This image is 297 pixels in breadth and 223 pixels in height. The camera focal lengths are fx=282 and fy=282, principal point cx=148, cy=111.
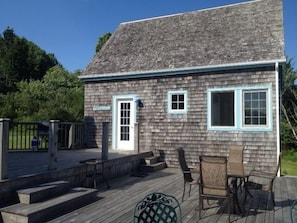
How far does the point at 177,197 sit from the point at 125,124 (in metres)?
5.20

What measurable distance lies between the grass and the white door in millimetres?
5222

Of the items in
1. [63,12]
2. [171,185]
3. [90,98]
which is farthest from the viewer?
[63,12]

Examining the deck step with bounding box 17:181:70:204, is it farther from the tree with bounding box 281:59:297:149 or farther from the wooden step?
the tree with bounding box 281:59:297:149

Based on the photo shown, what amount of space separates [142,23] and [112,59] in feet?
8.33

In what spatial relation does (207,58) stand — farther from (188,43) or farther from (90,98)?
(90,98)

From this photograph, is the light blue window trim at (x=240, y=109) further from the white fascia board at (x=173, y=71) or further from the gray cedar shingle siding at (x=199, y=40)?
the gray cedar shingle siding at (x=199, y=40)

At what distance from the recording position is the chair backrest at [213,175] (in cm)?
412

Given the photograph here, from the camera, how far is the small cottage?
8383 mm

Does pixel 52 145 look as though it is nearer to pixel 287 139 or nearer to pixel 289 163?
pixel 289 163

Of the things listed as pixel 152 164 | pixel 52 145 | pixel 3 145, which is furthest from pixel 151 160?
pixel 3 145

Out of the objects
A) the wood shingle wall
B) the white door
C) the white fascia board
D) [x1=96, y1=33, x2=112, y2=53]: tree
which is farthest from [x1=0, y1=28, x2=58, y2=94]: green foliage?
the white door

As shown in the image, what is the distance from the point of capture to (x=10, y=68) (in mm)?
28922

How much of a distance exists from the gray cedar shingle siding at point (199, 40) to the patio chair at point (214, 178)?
5.20 m

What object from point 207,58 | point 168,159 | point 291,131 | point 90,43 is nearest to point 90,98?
point 168,159
